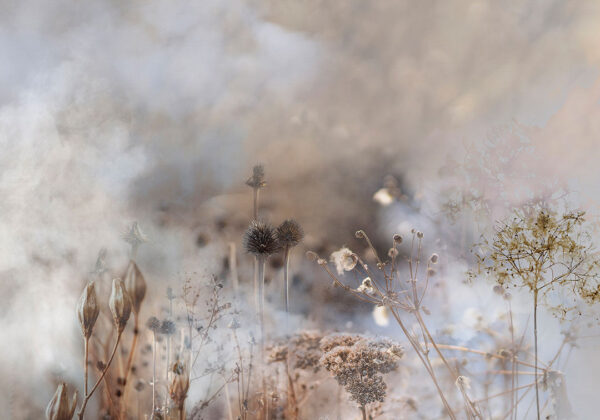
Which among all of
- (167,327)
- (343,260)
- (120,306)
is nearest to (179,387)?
(167,327)

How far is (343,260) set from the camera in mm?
1517

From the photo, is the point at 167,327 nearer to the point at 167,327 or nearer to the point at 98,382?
the point at 167,327

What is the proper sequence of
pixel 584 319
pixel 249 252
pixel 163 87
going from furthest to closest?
pixel 163 87 → pixel 249 252 → pixel 584 319

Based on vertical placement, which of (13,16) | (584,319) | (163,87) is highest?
(13,16)

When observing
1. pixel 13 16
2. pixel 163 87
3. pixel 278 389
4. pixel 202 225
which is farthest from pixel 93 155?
pixel 278 389

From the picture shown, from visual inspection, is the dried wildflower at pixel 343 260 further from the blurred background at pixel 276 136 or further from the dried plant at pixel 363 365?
the dried plant at pixel 363 365

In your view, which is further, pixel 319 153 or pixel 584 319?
pixel 319 153

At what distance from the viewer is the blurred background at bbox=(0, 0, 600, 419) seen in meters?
1.50

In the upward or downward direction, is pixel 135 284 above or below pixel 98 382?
above

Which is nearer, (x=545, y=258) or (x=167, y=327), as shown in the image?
(x=545, y=258)

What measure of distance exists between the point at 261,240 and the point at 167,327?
405mm

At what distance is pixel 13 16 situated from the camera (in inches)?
66.4

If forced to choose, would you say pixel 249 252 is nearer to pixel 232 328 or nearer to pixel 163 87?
pixel 232 328

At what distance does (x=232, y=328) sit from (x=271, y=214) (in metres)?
0.38
